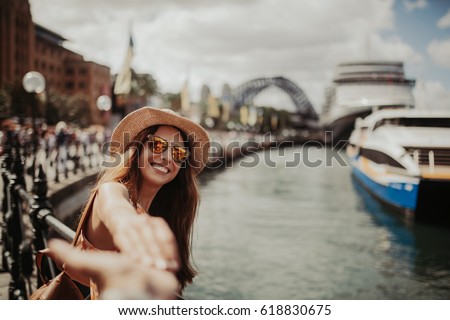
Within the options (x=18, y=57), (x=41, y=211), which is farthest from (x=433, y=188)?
(x=41, y=211)

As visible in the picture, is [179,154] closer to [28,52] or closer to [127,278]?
[127,278]

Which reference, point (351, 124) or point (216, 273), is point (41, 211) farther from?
point (351, 124)

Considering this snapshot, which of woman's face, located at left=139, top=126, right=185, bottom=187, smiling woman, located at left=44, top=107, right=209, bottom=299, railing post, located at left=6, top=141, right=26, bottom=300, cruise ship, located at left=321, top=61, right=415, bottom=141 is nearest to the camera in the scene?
smiling woman, located at left=44, top=107, right=209, bottom=299

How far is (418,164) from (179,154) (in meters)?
11.8

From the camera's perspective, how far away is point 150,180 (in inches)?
66.0

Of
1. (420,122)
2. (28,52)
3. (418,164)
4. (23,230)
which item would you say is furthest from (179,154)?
(420,122)

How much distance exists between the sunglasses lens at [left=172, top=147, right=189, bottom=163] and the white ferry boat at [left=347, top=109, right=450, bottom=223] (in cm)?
1128

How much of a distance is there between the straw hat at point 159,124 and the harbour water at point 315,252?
15.6 feet

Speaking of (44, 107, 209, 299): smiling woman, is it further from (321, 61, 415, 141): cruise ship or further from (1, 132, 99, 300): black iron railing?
(321, 61, 415, 141): cruise ship

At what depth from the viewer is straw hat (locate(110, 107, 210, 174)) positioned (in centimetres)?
172

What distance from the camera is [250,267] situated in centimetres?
922

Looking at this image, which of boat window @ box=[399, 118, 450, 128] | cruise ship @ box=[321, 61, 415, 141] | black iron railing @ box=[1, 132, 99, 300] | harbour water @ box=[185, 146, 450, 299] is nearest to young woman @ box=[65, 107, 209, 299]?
black iron railing @ box=[1, 132, 99, 300]

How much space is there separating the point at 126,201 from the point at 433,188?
12.2m
